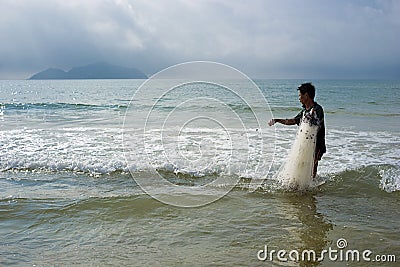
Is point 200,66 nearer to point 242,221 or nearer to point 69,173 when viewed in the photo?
point 242,221

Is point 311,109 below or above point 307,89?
below

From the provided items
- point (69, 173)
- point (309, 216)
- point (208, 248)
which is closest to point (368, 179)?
point (309, 216)

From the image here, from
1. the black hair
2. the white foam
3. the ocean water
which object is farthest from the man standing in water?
the white foam

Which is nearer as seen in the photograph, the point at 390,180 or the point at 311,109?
the point at 311,109

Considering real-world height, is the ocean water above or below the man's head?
below

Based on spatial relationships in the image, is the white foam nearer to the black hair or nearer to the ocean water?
the ocean water

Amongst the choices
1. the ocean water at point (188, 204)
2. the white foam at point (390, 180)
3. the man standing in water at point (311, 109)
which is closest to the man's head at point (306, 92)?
the man standing in water at point (311, 109)

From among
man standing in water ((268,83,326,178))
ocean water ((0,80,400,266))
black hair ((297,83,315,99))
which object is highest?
black hair ((297,83,315,99))

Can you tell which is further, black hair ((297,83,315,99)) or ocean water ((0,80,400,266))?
black hair ((297,83,315,99))

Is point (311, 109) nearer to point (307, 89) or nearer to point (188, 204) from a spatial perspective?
point (307, 89)

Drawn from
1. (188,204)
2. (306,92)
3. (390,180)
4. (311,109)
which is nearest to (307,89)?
(306,92)

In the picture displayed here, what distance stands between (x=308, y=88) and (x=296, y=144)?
3.26 ft

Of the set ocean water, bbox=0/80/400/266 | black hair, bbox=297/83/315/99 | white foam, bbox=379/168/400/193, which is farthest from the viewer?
white foam, bbox=379/168/400/193

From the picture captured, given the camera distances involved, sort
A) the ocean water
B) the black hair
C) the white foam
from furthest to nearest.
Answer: the white foam, the black hair, the ocean water
